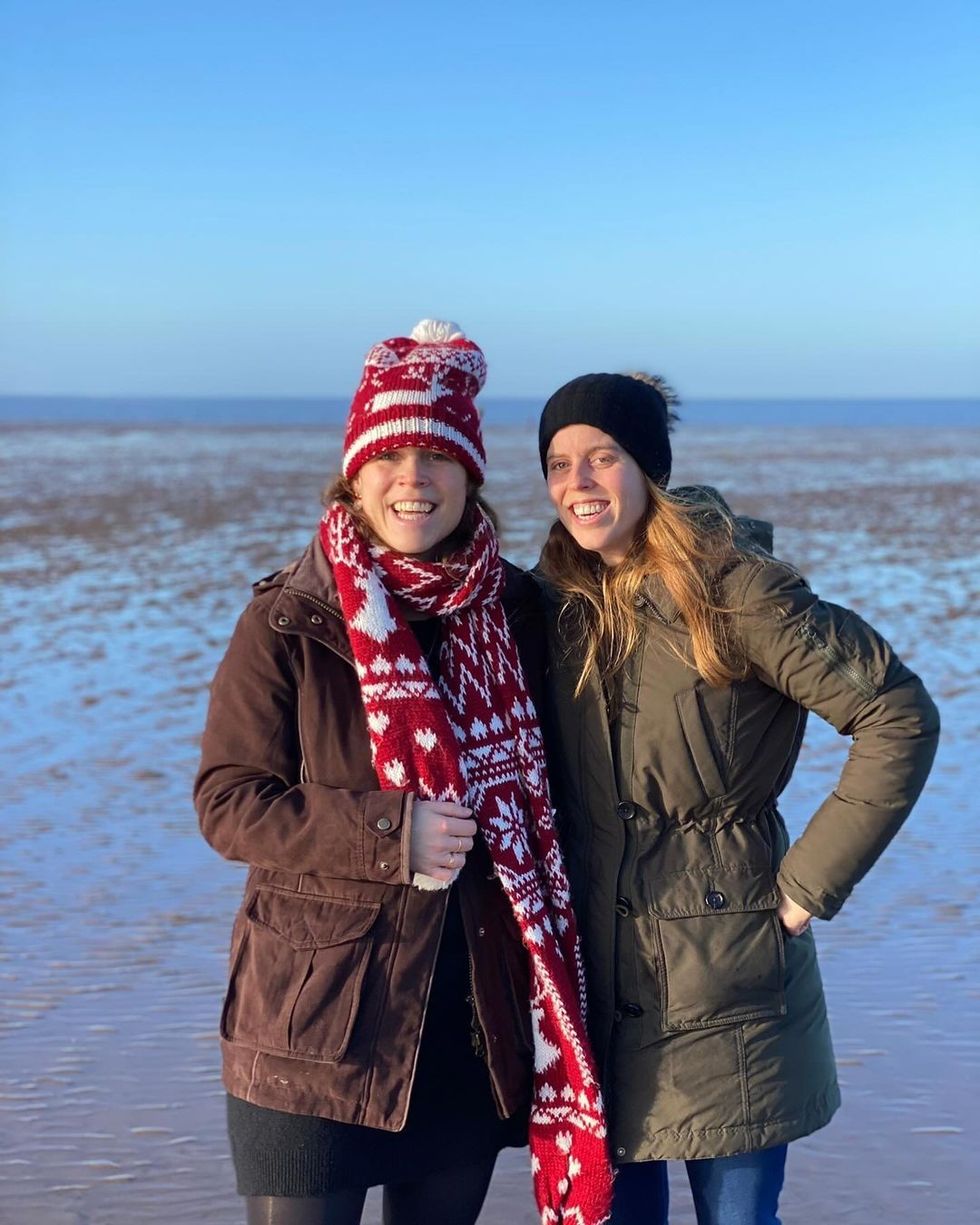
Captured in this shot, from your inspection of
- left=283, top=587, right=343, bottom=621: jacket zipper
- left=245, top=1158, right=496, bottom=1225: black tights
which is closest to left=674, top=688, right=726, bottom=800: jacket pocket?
left=283, top=587, right=343, bottom=621: jacket zipper

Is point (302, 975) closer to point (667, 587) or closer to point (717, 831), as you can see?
point (717, 831)

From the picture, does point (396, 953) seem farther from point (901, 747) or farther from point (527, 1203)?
point (527, 1203)

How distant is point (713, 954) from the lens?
2529 mm

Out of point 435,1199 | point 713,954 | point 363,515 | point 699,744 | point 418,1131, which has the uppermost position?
point 363,515

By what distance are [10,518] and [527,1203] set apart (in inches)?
597

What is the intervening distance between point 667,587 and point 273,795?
0.79 meters

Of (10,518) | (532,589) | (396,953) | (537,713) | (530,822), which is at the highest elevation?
(532,589)

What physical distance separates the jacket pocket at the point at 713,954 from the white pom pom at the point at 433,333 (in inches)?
42.3

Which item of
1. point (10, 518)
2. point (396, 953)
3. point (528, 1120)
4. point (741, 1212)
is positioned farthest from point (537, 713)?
point (10, 518)

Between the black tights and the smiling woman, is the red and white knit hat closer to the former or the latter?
the smiling woman

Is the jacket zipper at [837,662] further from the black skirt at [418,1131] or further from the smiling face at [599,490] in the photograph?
the black skirt at [418,1131]

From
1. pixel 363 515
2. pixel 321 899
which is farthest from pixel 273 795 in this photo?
pixel 363 515

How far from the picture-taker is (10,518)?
17391mm

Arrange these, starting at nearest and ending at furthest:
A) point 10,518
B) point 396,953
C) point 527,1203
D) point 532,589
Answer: point 396,953 < point 532,589 < point 527,1203 < point 10,518
